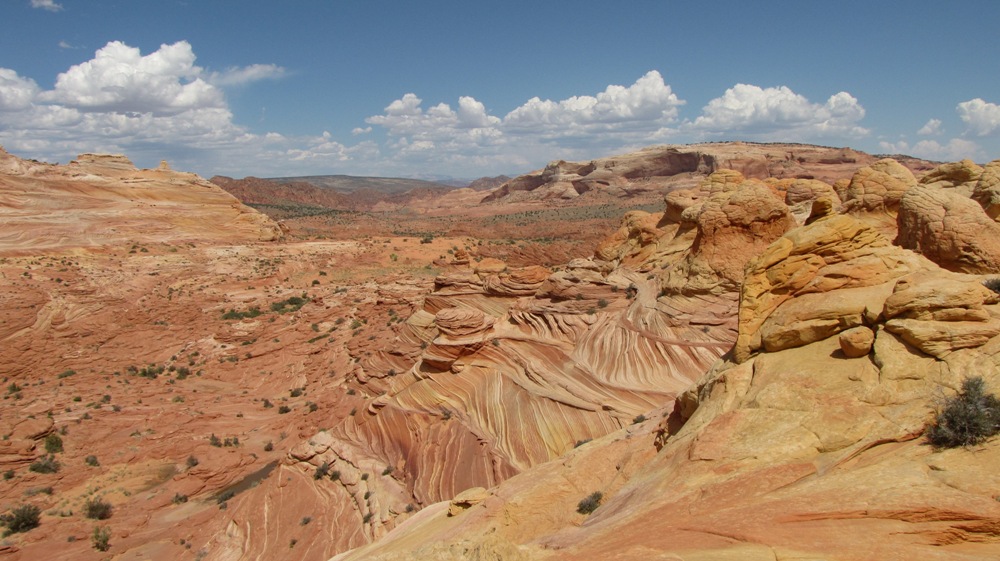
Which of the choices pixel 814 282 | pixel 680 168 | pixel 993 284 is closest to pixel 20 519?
pixel 814 282

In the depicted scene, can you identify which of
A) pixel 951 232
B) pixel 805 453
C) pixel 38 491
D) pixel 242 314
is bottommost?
pixel 38 491

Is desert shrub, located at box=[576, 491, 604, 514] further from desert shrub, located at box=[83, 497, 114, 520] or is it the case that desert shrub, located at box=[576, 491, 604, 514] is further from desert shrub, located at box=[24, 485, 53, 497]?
desert shrub, located at box=[24, 485, 53, 497]

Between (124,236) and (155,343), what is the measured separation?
2136 cm

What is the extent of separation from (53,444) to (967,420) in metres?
24.4

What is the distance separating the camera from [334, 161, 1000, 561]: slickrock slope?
14.6ft

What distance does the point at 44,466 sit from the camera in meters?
17.2

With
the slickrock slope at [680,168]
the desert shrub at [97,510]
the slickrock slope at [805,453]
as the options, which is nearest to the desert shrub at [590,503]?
the slickrock slope at [805,453]

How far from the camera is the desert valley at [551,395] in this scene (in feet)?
17.9

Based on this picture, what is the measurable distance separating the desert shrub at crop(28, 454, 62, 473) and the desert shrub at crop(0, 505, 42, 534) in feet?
8.22

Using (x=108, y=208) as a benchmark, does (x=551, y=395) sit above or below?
below

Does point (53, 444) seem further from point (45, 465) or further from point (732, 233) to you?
point (732, 233)

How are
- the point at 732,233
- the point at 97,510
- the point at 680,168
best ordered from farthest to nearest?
1. the point at 680,168
2. the point at 732,233
3. the point at 97,510

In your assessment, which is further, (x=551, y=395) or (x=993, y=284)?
(x=551, y=395)

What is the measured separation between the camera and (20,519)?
14477 millimetres
